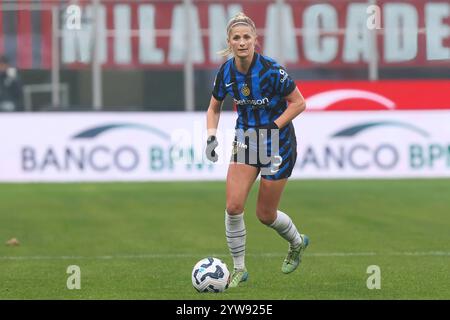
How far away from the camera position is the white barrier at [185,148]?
2250cm

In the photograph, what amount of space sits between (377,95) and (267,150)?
13075 millimetres

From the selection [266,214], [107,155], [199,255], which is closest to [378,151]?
[107,155]

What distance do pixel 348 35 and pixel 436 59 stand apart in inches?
79.2

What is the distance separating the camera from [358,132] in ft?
74.5

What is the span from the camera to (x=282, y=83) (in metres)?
10.7

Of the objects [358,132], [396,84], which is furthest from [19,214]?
[396,84]

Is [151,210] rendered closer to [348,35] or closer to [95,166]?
[95,166]

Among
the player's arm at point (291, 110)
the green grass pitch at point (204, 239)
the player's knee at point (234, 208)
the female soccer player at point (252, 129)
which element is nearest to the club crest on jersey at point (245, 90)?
the female soccer player at point (252, 129)

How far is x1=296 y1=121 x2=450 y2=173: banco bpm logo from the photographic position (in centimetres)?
2255

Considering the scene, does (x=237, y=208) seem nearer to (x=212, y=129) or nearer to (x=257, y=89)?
(x=212, y=129)

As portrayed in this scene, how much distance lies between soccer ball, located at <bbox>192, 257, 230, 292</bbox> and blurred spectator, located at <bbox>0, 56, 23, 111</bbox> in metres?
17.7

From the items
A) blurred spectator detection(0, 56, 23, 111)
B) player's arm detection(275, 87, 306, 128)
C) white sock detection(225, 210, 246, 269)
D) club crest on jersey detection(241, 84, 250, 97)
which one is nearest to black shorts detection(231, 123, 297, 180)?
player's arm detection(275, 87, 306, 128)

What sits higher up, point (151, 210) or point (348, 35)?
point (348, 35)
